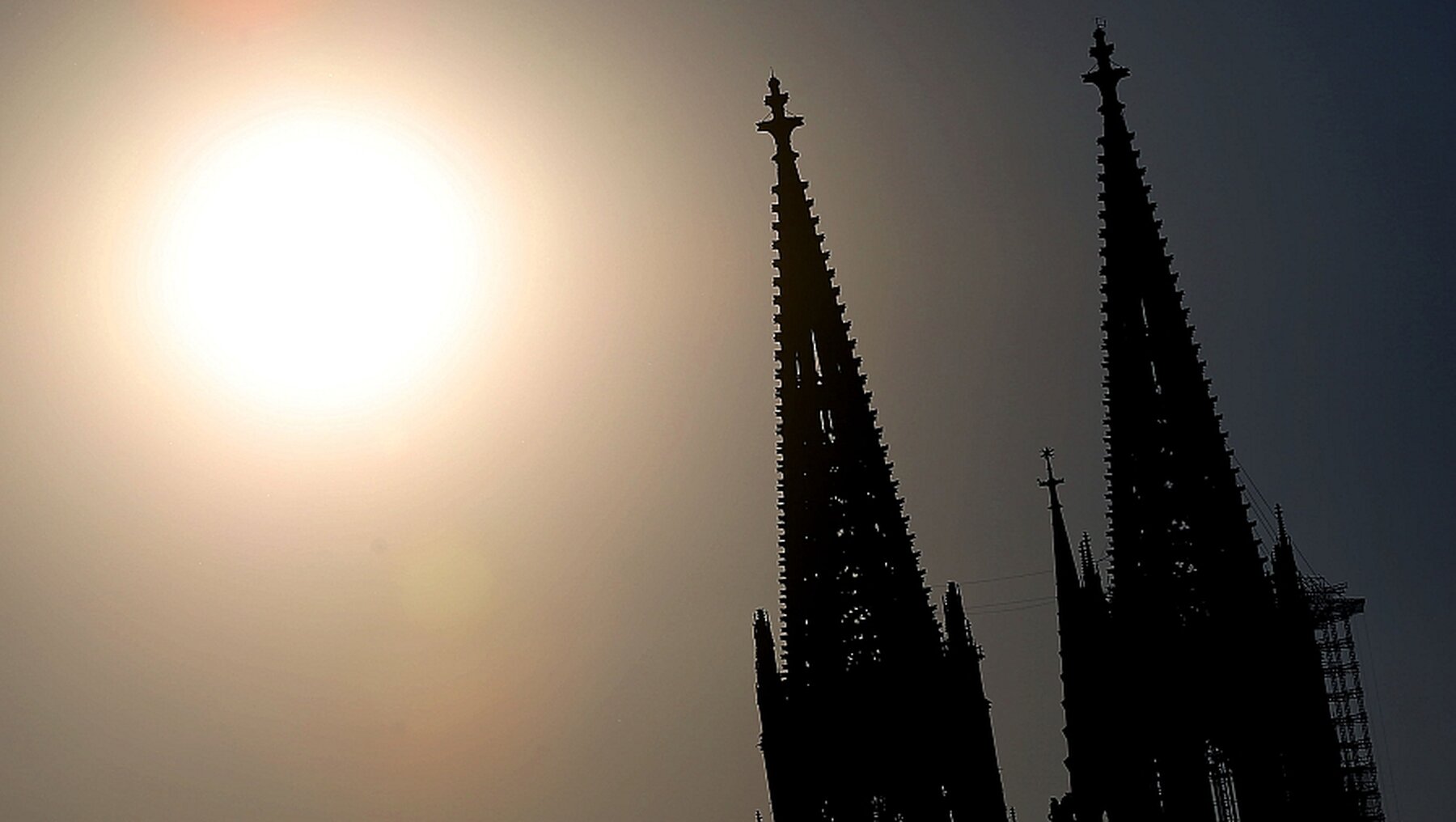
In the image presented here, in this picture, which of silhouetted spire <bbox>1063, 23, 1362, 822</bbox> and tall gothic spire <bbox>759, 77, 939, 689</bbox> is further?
tall gothic spire <bbox>759, 77, 939, 689</bbox>

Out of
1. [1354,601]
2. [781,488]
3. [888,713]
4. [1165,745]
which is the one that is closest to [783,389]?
[781,488]

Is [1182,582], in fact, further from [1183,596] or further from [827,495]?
[827,495]

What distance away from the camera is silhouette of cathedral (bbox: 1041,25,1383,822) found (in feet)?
200

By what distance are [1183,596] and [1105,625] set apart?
132 inches

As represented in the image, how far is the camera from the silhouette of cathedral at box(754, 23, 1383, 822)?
200 feet

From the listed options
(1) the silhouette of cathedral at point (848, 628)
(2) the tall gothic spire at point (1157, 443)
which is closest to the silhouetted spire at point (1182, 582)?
(2) the tall gothic spire at point (1157, 443)

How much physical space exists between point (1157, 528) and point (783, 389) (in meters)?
11.2

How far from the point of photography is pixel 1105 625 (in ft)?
211

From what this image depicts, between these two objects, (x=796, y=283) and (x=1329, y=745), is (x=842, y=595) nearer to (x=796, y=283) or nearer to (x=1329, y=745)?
(x=796, y=283)

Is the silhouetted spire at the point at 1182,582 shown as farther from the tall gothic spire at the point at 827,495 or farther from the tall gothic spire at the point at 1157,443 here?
the tall gothic spire at the point at 827,495

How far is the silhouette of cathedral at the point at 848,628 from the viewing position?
214 feet

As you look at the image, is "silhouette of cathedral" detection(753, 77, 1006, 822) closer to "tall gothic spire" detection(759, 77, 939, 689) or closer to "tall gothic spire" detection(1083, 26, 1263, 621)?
"tall gothic spire" detection(759, 77, 939, 689)

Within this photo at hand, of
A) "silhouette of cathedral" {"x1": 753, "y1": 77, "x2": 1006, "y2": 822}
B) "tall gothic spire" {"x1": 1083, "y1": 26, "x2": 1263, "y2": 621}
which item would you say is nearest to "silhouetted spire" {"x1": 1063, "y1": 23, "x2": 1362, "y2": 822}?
"tall gothic spire" {"x1": 1083, "y1": 26, "x2": 1263, "y2": 621}

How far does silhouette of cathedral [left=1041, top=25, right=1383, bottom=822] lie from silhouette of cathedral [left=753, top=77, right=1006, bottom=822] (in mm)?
4576
